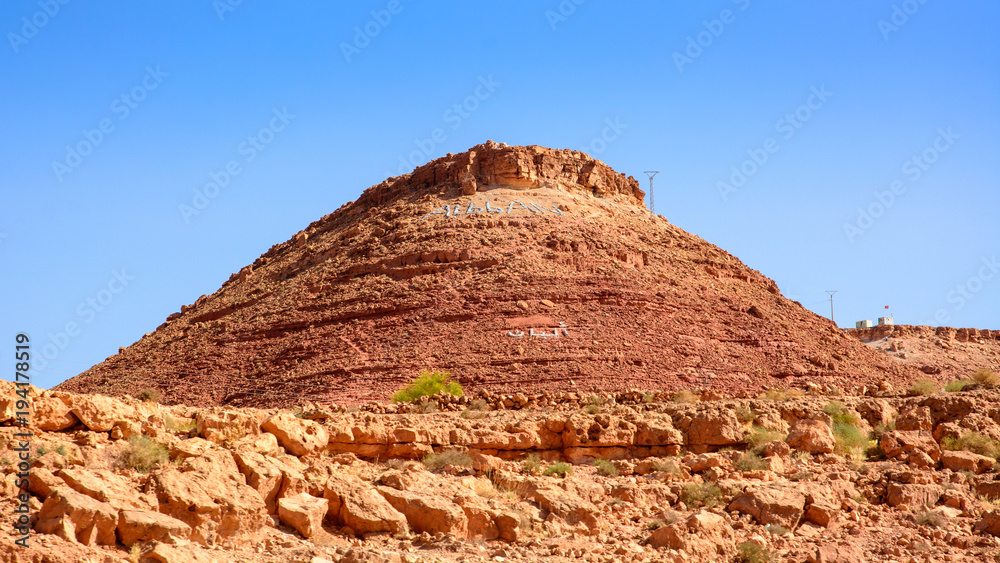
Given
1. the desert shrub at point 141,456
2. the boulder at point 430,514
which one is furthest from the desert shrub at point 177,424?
the boulder at point 430,514

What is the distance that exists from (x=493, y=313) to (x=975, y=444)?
86.9 feet

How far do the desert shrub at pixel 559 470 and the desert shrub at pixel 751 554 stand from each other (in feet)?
10.2

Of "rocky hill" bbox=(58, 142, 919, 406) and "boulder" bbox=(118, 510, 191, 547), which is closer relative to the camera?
"boulder" bbox=(118, 510, 191, 547)

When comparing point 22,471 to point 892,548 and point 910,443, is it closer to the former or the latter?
point 892,548

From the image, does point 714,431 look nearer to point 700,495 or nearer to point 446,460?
point 700,495

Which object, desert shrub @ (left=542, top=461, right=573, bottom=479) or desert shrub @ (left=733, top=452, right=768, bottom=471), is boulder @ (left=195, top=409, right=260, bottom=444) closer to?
desert shrub @ (left=542, top=461, right=573, bottom=479)

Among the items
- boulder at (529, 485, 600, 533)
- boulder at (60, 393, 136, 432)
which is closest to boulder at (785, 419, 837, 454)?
boulder at (529, 485, 600, 533)

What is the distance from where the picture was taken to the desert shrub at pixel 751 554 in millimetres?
12823

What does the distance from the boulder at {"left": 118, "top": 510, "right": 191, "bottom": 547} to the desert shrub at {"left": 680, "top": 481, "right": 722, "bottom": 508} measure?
7457mm

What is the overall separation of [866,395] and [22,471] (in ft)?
56.2

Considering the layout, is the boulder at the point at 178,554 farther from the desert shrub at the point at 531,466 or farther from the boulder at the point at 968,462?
the boulder at the point at 968,462

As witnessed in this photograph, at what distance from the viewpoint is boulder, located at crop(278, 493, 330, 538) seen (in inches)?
456

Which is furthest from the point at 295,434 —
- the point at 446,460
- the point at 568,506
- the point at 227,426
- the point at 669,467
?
the point at 669,467

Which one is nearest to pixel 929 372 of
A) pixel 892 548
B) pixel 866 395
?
pixel 866 395
